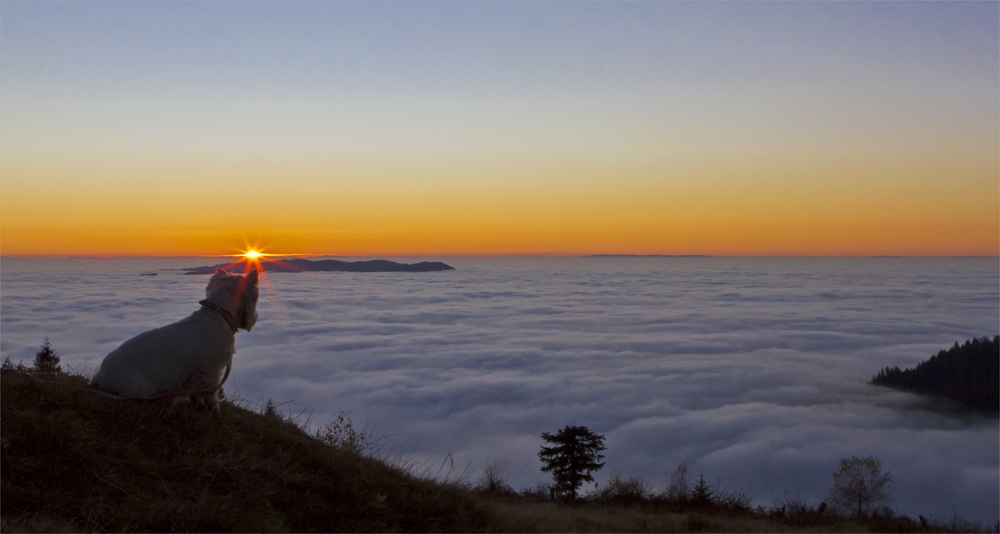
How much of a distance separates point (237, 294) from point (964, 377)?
107374mm

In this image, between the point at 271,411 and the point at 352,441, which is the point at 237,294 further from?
the point at 352,441

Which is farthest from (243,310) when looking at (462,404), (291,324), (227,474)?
(291,324)

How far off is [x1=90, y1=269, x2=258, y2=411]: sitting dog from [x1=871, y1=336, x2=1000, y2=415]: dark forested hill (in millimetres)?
102946

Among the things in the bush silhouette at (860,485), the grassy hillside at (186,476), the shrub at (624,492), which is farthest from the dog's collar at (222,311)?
the bush silhouette at (860,485)

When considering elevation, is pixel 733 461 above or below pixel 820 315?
below

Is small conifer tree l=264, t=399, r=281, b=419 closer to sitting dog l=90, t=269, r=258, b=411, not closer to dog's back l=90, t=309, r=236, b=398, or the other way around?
sitting dog l=90, t=269, r=258, b=411

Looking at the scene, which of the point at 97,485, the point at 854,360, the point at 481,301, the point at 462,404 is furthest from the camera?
the point at 481,301

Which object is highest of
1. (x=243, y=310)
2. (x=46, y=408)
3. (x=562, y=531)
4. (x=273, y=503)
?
(x=243, y=310)

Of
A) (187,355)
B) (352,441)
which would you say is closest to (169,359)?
(187,355)

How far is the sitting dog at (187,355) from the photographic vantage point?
5195 mm

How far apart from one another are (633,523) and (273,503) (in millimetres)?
6243

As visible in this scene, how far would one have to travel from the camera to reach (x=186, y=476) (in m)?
5.03

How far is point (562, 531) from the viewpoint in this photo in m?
6.99

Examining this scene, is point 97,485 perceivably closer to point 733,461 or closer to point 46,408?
point 46,408
